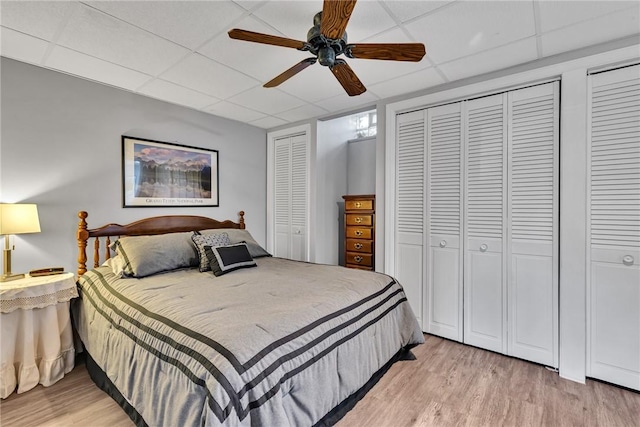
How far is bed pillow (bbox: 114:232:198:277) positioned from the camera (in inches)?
96.1

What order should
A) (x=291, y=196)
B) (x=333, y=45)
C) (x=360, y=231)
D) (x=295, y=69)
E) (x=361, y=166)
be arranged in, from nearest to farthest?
1. (x=333, y=45)
2. (x=295, y=69)
3. (x=360, y=231)
4. (x=291, y=196)
5. (x=361, y=166)

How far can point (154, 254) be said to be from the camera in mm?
2568

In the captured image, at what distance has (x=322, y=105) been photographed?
3.51 meters

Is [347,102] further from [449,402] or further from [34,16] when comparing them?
[449,402]

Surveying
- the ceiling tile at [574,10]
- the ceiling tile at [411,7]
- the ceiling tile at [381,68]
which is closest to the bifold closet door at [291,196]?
the ceiling tile at [381,68]

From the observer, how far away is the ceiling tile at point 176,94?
2922 millimetres

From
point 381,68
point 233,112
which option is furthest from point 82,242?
point 381,68

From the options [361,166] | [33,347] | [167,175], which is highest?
[361,166]

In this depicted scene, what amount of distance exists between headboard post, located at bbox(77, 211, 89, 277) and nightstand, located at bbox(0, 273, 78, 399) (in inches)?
15.1

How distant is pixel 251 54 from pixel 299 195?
2.11 m

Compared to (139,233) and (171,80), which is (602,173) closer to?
(171,80)

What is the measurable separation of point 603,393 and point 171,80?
170 inches

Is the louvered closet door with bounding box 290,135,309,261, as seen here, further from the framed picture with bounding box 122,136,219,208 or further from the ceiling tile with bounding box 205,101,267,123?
the framed picture with bounding box 122,136,219,208

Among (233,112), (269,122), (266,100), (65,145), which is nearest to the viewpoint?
(65,145)
